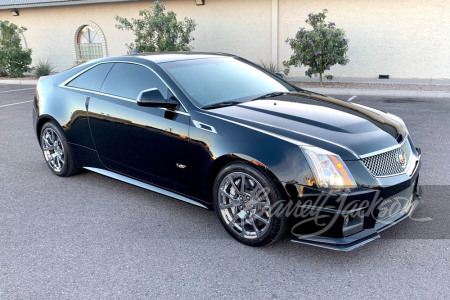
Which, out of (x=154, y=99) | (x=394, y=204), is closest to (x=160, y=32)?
(x=154, y=99)

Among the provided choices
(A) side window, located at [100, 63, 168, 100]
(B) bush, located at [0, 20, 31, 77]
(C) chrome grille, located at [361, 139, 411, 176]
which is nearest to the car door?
(A) side window, located at [100, 63, 168, 100]

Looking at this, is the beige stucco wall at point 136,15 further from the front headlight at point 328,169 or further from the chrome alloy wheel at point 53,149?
the front headlight at point 328,169

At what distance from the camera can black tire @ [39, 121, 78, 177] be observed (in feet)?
16.9

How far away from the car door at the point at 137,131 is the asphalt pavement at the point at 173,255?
0.43 m

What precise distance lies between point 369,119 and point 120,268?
2.50 m

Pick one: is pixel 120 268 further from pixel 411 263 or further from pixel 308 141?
pixel 411 263

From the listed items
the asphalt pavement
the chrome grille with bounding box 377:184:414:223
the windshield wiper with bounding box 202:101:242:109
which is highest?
the windshield wiper with bounding box 202:101:242:109

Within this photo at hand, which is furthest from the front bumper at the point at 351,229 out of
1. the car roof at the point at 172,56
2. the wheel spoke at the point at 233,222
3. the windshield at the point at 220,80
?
the car roof at the point at 172,56

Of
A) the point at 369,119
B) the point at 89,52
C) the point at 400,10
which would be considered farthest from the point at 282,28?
the point at 369,119

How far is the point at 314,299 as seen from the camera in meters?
2.84

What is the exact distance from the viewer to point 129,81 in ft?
14.7

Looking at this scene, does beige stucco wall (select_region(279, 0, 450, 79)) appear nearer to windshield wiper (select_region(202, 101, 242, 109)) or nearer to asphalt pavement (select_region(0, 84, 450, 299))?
asphalt pavement (select_region(0, 84, 450, 299))

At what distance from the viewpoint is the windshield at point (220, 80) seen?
Result: 4.10 meters

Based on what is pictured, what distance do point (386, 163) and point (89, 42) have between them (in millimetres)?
18327
